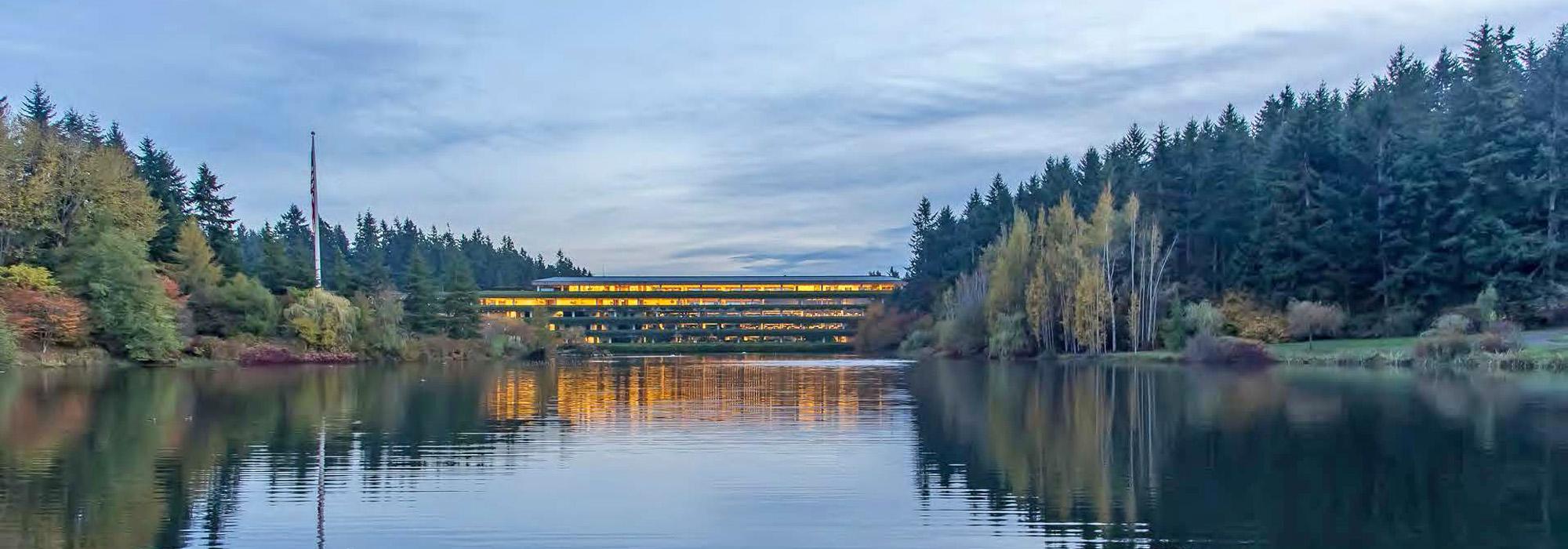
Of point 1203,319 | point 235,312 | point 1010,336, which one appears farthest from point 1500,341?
point 235,312

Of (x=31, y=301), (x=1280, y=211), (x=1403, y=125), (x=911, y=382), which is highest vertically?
(x=1403, y=125)

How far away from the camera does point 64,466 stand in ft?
58.1

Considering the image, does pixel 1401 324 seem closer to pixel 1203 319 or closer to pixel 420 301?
pixel 1203 319

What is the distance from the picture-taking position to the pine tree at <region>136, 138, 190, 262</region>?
79.8m

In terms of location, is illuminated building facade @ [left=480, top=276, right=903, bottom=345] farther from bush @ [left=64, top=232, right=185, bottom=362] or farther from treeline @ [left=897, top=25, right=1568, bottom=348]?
bush @ [left=64, top=232, right=185, bottom=362]

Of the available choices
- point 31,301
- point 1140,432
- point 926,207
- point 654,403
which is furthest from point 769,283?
point 1140,432

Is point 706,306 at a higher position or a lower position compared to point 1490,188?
lower

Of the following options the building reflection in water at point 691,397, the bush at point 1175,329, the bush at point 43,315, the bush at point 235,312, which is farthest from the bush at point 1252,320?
the bush at point 43,315

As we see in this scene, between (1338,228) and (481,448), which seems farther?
(1338,228)

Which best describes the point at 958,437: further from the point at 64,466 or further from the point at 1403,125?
the point at 1403,125

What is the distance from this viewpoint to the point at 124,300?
6103 cm

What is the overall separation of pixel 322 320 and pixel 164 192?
81.8ft

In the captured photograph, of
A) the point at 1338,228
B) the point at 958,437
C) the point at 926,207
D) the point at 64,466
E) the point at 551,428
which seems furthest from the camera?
the point at 926,207

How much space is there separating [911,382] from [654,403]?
1447 centimetres
